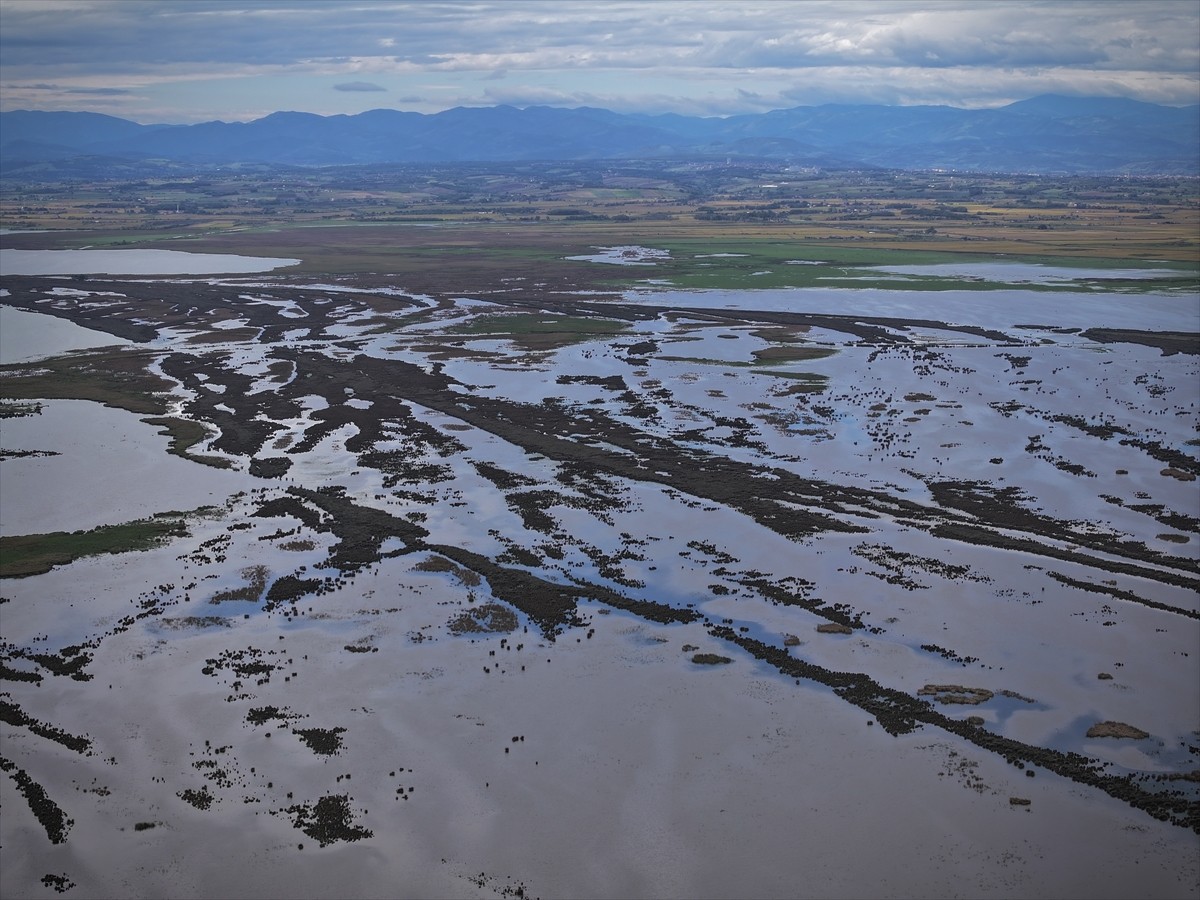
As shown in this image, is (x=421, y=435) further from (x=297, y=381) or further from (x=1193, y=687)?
(x=1193, y=687)

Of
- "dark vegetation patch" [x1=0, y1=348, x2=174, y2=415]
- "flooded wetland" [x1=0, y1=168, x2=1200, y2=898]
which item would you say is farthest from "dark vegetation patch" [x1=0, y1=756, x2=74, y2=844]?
"dark vegetation patch" [x1=0, y1=348, x2=174, y2=415]

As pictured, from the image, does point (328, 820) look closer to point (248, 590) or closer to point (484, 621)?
point (484, 621)

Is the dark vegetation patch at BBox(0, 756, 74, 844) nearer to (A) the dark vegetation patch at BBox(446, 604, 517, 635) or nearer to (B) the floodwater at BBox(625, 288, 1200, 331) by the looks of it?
(A) the dark vegetation patch at BBox(446, 604, 517, 635)

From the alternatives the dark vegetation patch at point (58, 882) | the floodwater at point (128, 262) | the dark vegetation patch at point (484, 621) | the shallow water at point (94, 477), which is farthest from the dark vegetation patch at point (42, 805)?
the floodwater at point (128, 262)

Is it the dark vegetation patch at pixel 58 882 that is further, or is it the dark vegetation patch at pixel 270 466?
the dark vegetation patch at pixel 270 466

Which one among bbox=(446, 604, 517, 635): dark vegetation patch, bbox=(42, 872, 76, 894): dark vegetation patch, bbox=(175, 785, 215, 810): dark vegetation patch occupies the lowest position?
bbox=(42, 872, 76, 894): dark vegetation patch

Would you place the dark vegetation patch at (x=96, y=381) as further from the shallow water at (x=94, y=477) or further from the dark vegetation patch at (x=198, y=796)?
Answer: the dark vegetation patch at (x=198, y=796)

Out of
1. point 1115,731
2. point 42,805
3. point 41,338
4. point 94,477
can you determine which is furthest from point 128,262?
point 1115,731
